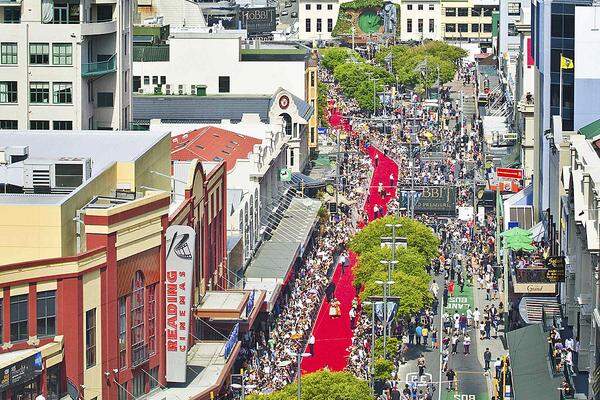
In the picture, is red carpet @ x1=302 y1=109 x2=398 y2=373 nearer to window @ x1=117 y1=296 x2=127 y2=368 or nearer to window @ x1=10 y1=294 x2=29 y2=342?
window @ x1=117 y1=296 x2=127 y2=368

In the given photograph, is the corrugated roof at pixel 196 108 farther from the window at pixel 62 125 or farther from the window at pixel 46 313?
the window at pixel 46 313

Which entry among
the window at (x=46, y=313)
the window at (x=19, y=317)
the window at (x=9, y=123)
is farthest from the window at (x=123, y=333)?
the window at (x=9, y=123)

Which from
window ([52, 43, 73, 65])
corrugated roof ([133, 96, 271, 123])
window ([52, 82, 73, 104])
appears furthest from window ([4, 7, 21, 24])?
corrugated roof ([133, 96, 271, 123])

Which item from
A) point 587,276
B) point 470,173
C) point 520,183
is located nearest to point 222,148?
point 520,183

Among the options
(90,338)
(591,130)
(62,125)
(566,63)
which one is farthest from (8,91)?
(90,338)

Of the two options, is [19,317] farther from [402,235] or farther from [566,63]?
[402,235]
